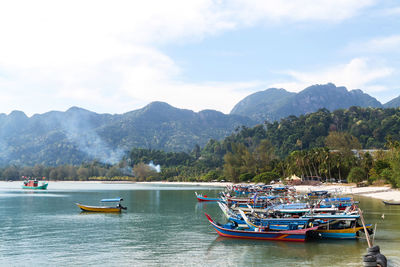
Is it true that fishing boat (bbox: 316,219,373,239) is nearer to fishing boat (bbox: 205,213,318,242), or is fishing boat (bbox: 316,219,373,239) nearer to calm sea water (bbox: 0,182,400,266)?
calm sea water (bbox: 0,182,400,266)

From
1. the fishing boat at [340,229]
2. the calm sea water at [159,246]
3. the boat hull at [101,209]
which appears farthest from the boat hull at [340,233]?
the boat hull at [101,209]

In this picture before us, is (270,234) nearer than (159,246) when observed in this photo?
No

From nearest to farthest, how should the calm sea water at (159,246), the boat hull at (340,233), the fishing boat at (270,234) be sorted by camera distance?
the calm sea water at (159,246) < the fishing boat at (270,234) < the boat hull at (340,233)

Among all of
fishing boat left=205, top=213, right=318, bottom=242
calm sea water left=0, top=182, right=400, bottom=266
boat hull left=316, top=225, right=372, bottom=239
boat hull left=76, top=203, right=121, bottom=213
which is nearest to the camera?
calm sea water left=0, top=182, right=400, bottom=266

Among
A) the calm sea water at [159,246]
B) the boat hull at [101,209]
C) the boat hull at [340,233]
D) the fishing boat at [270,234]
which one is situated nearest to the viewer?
the calm sea water at [159,246]

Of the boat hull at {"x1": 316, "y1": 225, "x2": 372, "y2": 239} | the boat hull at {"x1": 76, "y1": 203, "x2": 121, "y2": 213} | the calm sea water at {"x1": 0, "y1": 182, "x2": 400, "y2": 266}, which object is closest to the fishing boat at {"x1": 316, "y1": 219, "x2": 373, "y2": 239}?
the boat hull at {"x1": 316, "y1": 225, "x2": 372, "y2": 239}

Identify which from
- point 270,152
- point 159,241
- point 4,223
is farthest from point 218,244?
point 270,152

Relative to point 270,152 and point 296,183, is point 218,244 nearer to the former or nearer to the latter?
point 296,183

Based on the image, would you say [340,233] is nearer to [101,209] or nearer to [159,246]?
[159,246]

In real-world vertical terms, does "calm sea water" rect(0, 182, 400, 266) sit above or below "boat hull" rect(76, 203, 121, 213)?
below

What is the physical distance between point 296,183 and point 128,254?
4273 inches

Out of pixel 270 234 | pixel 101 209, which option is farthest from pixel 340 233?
pixel 101 209

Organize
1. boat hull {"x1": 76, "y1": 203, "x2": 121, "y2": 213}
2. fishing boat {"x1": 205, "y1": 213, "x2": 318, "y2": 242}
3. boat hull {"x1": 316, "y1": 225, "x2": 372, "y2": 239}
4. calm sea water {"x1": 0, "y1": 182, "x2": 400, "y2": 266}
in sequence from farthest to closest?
boat hull {"x1": 76, "y1": 203, "x2": 121, "y2": 213}
boat hull {"x1": 316, "y1": 225, "x2": 372, "y2": 239}
fishing boat {"x1": 205, "y1": 213, "x2": 318, "y2": 242}
calm sea water {"x1": 0, "y1": 182, "x2": 400, "y2": 266}

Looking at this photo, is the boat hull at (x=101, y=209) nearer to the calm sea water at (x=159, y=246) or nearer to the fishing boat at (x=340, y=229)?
the calm sea water at (x=159, y=246)
